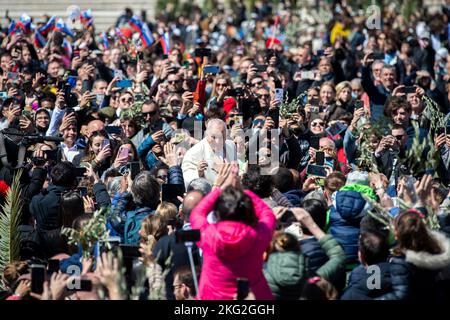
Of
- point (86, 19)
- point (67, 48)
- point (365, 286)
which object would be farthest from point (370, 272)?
point (86, 19)

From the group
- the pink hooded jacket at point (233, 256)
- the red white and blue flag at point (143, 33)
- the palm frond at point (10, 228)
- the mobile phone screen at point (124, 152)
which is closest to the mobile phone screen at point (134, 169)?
the mobile phone screen at point (124, 152)

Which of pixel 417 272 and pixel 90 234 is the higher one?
pixel 90 234

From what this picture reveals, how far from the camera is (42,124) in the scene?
1230cm

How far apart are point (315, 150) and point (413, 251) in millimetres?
3621

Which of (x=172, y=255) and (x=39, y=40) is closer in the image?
(x=172, y=255)

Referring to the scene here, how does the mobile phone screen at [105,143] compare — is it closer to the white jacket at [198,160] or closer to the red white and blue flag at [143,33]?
the white jacket at [198,160]

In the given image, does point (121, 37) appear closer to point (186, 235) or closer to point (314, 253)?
point (314, 253)

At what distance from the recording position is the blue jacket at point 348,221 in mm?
7902

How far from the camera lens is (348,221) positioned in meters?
8.00

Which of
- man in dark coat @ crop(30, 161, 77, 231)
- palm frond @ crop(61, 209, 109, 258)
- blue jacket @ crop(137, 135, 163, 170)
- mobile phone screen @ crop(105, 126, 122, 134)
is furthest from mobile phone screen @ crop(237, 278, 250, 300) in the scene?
mobile phone screen @ crop(105, 126, 122, 134)

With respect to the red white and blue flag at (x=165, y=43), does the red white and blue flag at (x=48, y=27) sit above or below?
above

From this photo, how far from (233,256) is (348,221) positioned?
5.36 feet
